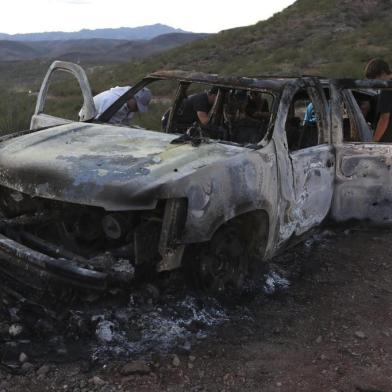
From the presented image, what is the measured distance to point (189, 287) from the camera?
12.8ft

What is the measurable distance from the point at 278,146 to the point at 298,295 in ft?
3.88

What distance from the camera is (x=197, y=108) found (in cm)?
544

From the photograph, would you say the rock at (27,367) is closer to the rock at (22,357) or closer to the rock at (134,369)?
the rock at (22,357)

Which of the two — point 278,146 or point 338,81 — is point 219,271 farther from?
point 338,81

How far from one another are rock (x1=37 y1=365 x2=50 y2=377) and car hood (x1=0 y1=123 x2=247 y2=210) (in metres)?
0.93

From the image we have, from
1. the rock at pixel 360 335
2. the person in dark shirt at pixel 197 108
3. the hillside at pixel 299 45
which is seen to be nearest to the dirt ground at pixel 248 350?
the rock at pixel 360 335

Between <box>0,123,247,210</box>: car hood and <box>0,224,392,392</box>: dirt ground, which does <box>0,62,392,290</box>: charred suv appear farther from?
<box>0,224,392,392</box>: dirt ground

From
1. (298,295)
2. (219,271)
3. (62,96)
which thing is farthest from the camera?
(62,96)

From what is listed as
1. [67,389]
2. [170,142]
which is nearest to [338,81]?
[170,142]

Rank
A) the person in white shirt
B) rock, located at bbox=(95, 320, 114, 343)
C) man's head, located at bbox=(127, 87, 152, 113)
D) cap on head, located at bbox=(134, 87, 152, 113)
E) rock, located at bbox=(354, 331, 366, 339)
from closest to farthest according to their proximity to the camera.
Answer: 1. rock, located at bbox=(95, 320, 114, 343)
2. rock, located at bbox=(354, 331, 366, 339)
3. the person in white shirt
4. man's head, located at bbox=(127, 87, 152, 113)
5. cap on head, located at bbox=(134, 87, 152, 113)

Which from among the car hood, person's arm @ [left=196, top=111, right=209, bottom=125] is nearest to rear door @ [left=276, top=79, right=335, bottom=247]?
the car hood

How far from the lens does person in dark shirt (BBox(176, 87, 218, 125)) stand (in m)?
5.37

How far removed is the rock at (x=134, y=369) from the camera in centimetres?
312

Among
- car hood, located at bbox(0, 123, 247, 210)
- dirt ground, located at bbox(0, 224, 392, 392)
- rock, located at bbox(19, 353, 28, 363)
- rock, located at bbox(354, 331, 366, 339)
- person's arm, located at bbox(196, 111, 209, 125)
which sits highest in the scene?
person's arm, located at bbox(196, 111, 209, 125)
